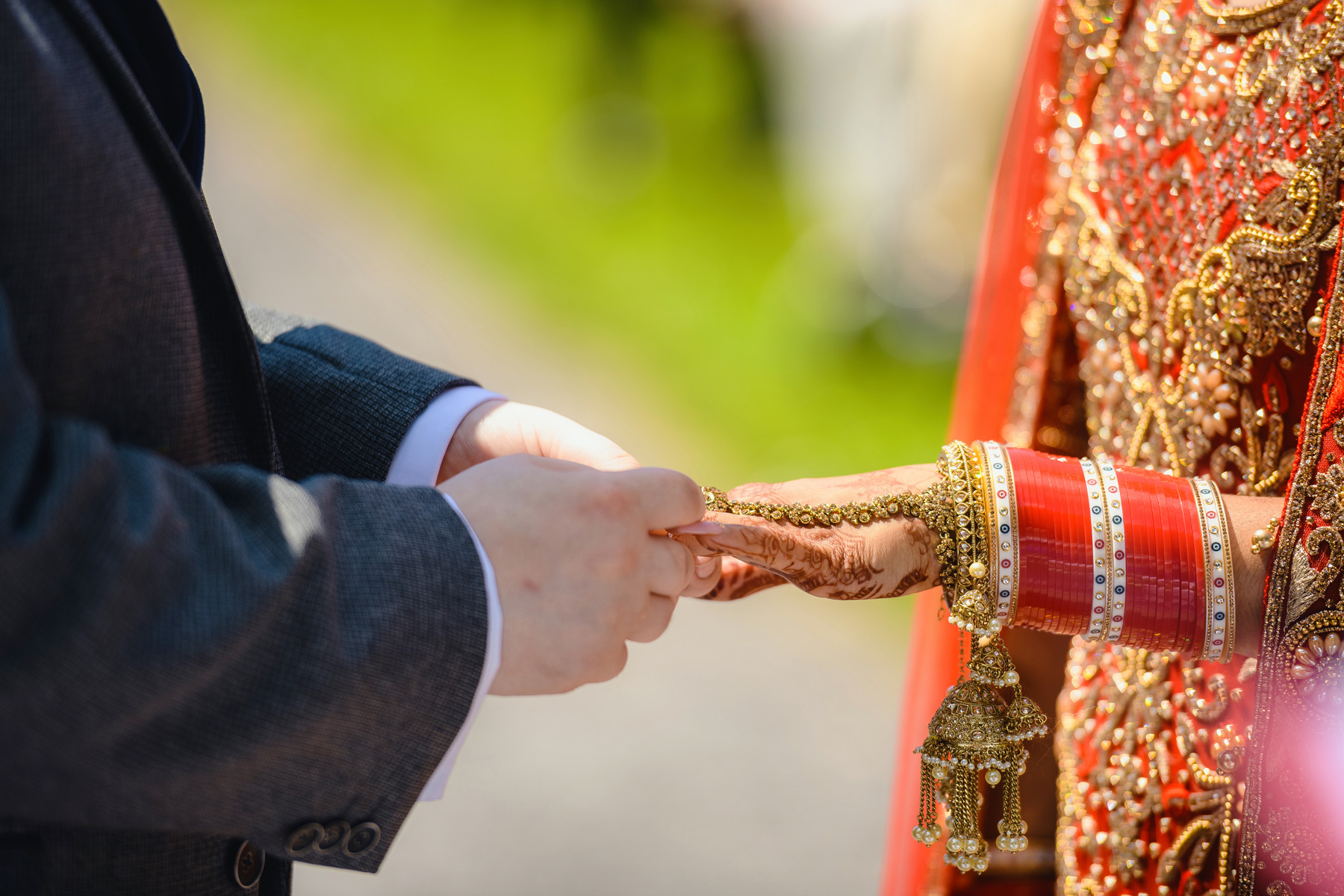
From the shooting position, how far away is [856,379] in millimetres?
4629

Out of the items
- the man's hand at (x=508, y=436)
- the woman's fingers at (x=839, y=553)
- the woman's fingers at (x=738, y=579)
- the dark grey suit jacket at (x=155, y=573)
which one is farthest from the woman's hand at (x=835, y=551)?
the dark grey suit jacket at (x=155, y=573)

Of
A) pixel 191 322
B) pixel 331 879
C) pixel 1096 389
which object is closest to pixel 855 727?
pixel 331 879

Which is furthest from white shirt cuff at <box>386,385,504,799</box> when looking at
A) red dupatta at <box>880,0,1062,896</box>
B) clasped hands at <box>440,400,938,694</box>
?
red dupatta at <box>880,0,1062,896</box>

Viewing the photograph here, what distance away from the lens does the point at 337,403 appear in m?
1.24

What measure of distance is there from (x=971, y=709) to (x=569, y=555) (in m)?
0.49

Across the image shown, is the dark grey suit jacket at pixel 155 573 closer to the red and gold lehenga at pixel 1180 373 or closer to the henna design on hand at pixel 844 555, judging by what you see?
the henna design on hand at pixel 844 555

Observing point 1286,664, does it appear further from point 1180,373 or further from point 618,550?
point 618,550

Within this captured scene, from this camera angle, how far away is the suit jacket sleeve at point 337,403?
123cm

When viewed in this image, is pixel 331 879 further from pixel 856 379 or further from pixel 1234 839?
pixel 856 379

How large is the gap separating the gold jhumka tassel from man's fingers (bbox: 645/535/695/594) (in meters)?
0.27

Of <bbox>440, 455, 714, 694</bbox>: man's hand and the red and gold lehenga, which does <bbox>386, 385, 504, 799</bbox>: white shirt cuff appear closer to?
<bbox>440, 455, 714, 694</bbox>: man's hand

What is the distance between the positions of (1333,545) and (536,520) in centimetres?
75

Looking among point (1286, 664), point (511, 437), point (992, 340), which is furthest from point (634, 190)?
point (1286, 664)

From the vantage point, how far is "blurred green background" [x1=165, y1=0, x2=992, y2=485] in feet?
15.0
